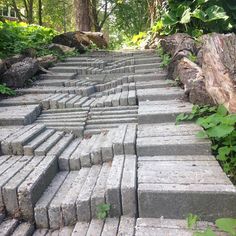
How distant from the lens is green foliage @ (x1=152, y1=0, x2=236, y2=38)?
722 cm

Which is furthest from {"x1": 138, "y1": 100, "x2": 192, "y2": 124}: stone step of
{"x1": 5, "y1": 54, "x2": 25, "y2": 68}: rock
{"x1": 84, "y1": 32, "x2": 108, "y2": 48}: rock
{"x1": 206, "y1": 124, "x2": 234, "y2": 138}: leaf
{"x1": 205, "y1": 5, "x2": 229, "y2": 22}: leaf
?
{"x1": 84, "y1": 32, "x2": 108, "y2": 48}: rock

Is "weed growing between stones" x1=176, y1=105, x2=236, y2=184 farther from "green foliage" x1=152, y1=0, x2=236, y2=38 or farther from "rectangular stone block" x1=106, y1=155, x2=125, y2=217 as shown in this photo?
"green foliage" x1=152, y1=0, x2=236, y2=38

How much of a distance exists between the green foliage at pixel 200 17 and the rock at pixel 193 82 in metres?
2.92

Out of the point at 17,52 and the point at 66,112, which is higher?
the point at 17,52

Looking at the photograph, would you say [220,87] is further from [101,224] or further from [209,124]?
[101,224]

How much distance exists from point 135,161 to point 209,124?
0.80 metres

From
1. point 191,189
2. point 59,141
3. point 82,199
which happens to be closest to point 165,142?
point 191,189

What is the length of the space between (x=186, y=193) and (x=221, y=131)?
2.20 feet

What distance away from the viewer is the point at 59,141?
367 centimetres

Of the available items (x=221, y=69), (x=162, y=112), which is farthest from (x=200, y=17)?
(x=221, y=69)

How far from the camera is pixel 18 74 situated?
5625 mm

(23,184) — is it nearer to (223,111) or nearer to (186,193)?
(186,193)

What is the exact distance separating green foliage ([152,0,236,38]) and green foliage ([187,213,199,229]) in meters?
5.96

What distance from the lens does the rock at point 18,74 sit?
5.57m
